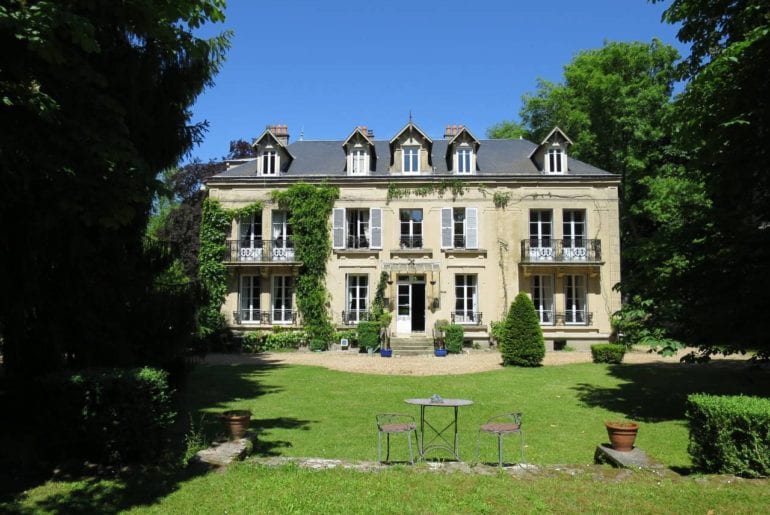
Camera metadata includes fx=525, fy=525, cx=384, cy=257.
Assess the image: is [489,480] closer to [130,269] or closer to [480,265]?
[130,269]

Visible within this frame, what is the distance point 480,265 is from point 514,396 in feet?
37.1

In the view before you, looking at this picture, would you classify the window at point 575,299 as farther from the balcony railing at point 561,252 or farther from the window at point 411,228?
the window at point 411,228

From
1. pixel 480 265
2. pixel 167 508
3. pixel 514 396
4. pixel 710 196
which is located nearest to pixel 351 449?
pixel 167 508

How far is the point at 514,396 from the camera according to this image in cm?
1246

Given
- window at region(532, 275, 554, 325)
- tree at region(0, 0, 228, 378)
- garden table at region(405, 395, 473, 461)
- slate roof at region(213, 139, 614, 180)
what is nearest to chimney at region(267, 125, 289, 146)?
slate roof at region(213, 139, 614, 180)

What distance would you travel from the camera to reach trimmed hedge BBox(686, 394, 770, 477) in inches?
231

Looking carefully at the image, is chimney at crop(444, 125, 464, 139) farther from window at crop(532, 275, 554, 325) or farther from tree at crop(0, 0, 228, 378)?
tree at crop(0, 0, 228, 378)

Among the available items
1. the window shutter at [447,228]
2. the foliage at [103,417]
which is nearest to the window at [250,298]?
the window shutter at [447,228]

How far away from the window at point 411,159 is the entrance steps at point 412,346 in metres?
7.65

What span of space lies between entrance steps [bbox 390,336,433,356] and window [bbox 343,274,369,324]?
207cm

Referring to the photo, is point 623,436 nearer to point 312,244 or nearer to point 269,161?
point 312,244

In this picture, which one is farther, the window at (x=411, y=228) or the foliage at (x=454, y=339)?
the window at (x=411, y=228)

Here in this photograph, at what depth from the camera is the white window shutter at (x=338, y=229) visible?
23.6 m

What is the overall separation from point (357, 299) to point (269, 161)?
24.9ft
